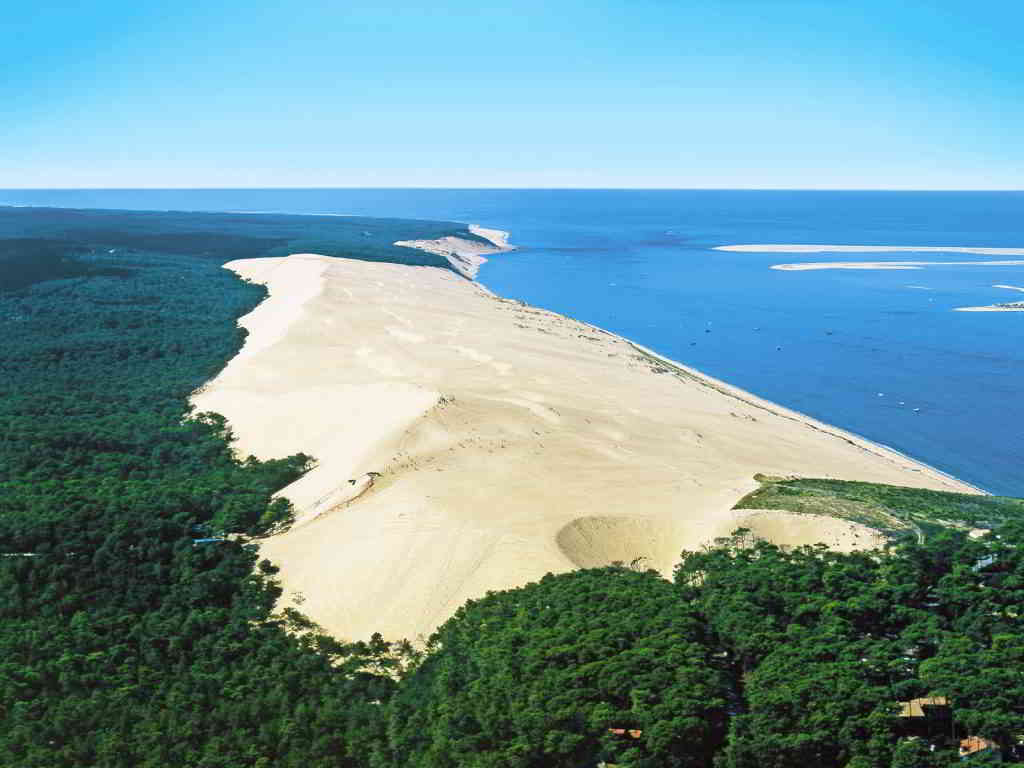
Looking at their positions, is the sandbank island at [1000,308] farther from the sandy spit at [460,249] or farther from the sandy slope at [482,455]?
the sandy spit at [460,249]

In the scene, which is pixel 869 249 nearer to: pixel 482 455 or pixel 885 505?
pixel 885 505

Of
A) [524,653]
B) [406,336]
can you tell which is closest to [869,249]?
[406,336]

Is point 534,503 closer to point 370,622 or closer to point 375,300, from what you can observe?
point 370,622

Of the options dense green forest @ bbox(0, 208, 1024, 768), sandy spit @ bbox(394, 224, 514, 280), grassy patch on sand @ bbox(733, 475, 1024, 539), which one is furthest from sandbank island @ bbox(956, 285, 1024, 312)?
sandy spit @ bbox(394, 224, 514, 280)

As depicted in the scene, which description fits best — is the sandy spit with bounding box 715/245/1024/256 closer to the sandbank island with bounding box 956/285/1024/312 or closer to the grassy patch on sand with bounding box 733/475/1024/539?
the sandbank island with bounding box 956/285/1024/312

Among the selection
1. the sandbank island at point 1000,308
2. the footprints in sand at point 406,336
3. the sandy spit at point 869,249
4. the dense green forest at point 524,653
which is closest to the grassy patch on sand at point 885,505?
the dense green forest at point 524,653
